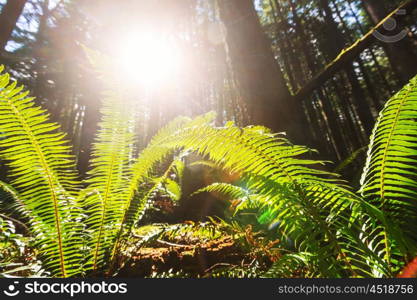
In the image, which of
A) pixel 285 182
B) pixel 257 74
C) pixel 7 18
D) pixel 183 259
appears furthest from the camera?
pixel 7 18

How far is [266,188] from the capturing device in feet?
3.66

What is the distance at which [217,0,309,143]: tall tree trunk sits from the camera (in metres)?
2.73

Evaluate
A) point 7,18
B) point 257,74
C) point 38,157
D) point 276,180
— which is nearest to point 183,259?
point 276,180

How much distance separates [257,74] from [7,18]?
14.3 ft

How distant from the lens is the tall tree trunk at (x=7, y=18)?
4.06 meters

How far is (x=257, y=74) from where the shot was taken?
2.96 metres

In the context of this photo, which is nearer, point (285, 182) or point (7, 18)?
point (285, 182)

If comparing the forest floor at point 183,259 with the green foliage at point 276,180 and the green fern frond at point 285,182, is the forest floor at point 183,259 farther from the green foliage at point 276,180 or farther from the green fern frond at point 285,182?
the green fern frond at point 285,182

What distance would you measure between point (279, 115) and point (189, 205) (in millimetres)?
3193

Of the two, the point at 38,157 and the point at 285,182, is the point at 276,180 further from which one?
the point at 38,157

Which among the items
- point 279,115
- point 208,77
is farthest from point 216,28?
point 279,115

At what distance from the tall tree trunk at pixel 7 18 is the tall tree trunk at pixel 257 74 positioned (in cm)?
363

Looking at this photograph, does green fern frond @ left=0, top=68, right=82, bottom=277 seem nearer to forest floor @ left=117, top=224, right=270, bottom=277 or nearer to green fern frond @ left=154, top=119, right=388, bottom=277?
forest floor @ left=117, top=224, right=270, bottom=277

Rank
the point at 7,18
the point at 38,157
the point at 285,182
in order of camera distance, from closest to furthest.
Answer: the point at 285,182 → the point at 38,157 → the point at 7,18
